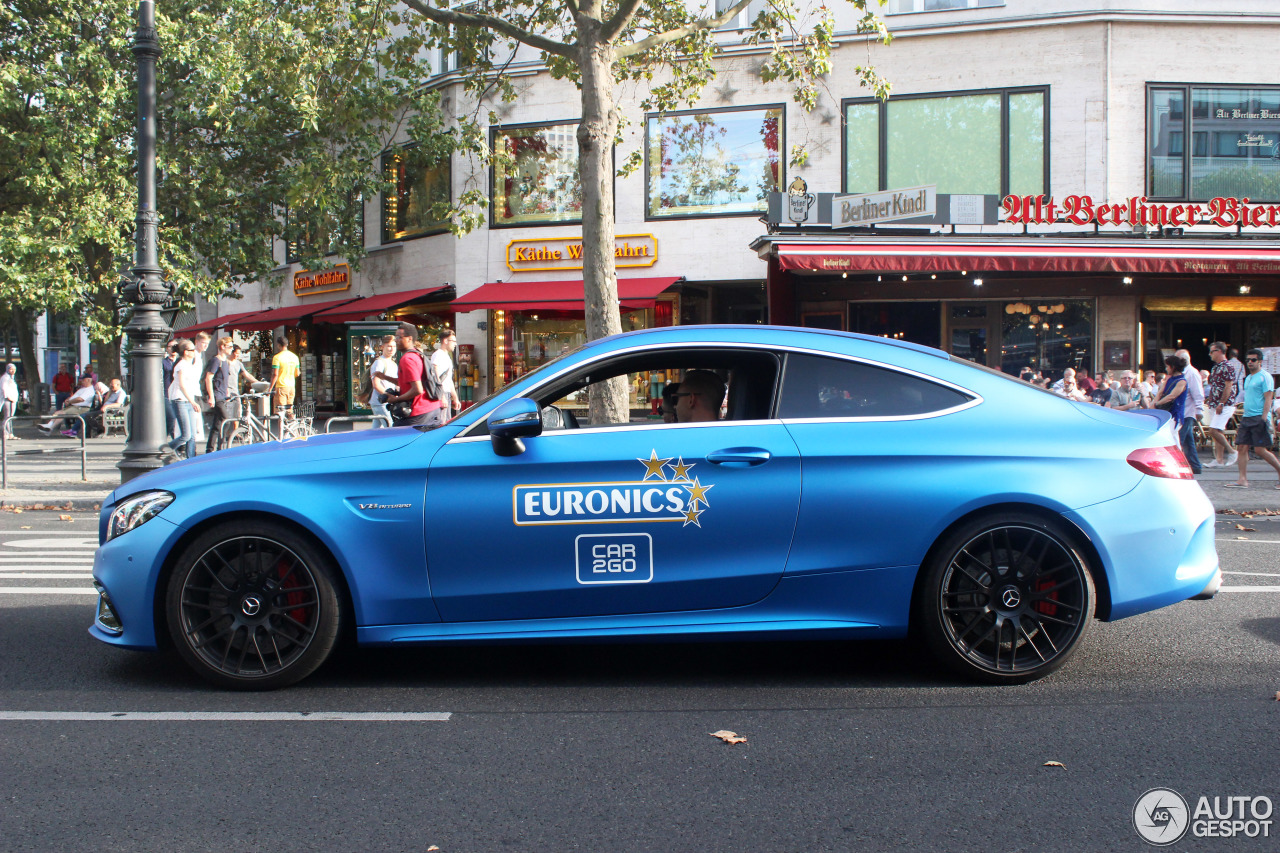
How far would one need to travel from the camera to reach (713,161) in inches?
865

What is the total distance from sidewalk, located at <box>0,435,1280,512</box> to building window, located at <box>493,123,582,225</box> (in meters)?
9.53

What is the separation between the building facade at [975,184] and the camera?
61.6ft

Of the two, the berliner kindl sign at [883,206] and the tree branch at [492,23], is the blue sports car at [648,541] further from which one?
the berliner kindl sign at [883,206]

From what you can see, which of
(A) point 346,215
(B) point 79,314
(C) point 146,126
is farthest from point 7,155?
(C) point 146,126

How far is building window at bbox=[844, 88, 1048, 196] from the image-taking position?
20.5 meters

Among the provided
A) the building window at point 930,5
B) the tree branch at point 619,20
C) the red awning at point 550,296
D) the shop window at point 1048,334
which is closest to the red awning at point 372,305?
the red awning at point 550,296

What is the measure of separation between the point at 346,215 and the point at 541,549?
902 inches

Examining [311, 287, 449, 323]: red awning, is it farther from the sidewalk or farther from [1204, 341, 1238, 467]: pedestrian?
[1204, 341, 1238, 467]: pedestrian

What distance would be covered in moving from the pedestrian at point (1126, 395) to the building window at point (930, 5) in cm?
811

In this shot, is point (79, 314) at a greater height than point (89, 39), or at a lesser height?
lesser

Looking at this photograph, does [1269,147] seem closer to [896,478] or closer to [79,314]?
[896,478]

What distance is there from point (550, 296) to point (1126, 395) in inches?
429

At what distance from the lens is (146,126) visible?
38.5 feet

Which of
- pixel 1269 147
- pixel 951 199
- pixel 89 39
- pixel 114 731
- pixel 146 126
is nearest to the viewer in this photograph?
pixel 114 731
